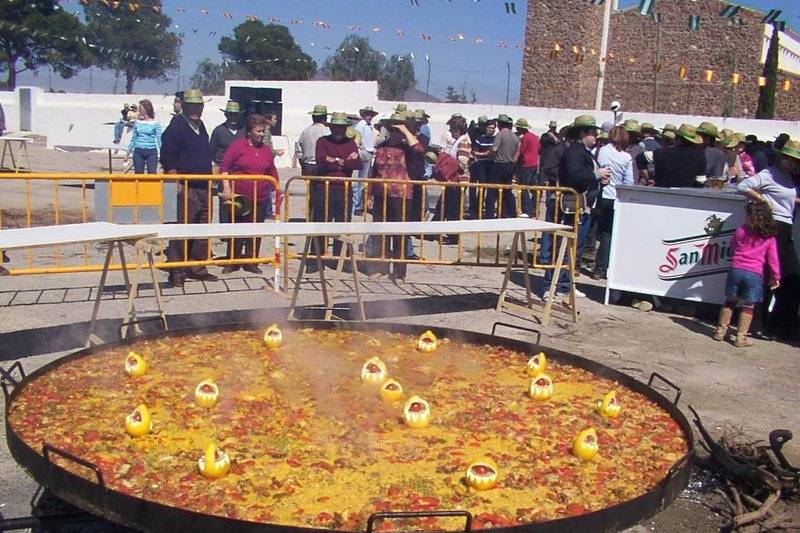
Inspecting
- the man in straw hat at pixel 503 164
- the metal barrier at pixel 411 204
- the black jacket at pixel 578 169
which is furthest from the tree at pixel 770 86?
the black jacket at pixel 578 169

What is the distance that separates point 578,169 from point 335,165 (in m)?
3.35

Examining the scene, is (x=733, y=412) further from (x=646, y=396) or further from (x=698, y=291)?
(x=698, y=291)

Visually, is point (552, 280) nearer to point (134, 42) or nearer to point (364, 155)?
point (364, 155)

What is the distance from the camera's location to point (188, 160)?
32.0 ft

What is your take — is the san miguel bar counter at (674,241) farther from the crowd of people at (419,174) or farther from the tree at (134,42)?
the tree at (134,42)

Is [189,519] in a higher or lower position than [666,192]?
lower

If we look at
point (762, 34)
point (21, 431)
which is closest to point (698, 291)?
point (21, 431)

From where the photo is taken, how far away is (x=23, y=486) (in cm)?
471

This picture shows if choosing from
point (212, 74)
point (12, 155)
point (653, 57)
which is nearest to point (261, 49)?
point (212, 74)

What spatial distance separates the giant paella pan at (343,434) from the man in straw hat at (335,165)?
5678 mm

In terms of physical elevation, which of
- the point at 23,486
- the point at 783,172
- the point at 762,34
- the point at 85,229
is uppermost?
the point at 762,34

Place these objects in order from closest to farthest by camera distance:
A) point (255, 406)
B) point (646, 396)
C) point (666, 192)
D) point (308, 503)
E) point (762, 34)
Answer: point (308, 503)
point (255, 406)
point (646, 396)
point (666, 192)
point (762, 34)

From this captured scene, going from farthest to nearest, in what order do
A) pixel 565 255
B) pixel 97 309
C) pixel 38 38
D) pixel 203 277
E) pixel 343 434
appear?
pixel 38 38 < pixel 565 255 < pixel 203 277 < pixel 97 309 < pixel 343 434

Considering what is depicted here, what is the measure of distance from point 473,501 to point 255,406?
1408mm
